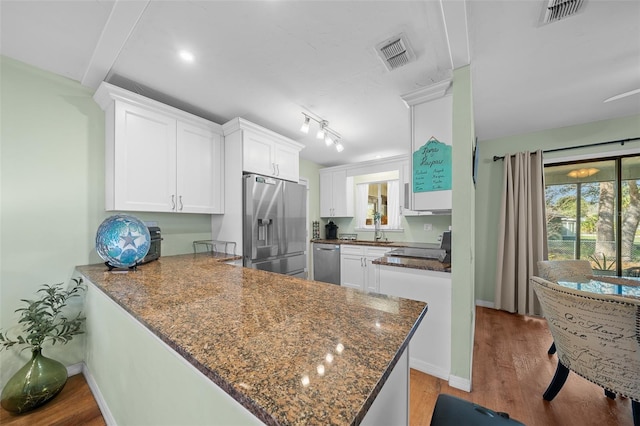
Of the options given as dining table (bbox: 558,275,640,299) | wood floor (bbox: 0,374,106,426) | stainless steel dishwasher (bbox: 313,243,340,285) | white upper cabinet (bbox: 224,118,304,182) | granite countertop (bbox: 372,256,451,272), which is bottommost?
wood floor (bbox: 0,374,106,426)

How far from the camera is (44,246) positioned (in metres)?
1.76

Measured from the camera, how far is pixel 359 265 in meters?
3.68

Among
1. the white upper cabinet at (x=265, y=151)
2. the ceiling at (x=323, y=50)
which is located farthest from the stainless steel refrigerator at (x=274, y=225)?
the ceiling at (x=323, y=50)

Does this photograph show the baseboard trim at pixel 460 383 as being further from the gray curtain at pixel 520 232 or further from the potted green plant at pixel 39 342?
the potted green plant at pixel 39 342

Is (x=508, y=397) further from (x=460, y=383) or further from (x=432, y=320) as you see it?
(x=432, y=320)

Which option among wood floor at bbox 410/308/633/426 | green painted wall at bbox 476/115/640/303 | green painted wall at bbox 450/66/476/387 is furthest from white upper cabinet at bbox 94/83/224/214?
green painted wall at bbox 476/115/640/303

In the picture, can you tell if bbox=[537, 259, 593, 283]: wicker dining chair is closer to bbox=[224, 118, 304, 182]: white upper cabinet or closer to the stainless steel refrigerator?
the stainless steel refrigerator

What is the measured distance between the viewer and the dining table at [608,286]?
1.62 meters

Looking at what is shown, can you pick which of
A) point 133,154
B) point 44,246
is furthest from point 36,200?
point 133,154

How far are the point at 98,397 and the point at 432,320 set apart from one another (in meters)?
2.46

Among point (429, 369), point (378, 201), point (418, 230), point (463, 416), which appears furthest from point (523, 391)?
point (378, 201)

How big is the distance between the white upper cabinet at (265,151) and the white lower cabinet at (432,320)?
1.81 meters

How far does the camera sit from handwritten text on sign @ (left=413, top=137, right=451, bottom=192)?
71.9 inches

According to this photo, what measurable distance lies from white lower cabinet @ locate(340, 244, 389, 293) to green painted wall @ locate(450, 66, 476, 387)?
1.75 m
